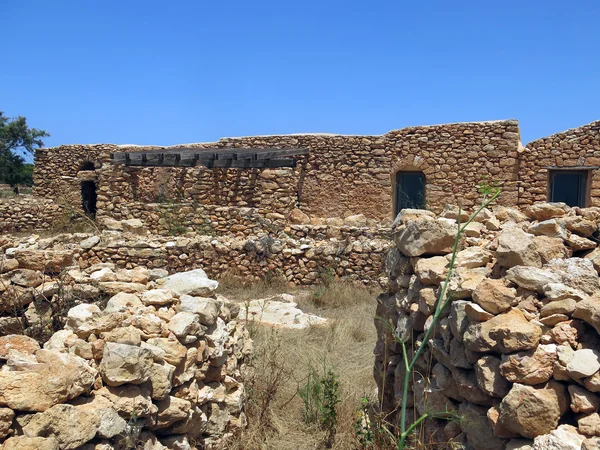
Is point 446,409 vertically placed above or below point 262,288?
above

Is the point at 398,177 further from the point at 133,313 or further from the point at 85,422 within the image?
the point at 85,422

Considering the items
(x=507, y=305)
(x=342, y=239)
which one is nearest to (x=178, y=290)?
(x=507, y=305)

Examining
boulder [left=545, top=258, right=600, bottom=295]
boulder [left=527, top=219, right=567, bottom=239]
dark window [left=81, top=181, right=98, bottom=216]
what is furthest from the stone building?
boulder [left=545, top=258, right=600, bottom=295]

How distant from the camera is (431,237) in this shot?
3.29 metres

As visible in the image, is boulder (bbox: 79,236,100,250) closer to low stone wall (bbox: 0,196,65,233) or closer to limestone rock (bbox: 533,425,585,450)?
low stone wall (bbox: 0,196,65,233)


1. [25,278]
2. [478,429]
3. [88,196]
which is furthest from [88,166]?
[478,429]

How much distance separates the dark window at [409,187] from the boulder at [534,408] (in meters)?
10.9

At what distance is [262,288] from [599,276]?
6.56m

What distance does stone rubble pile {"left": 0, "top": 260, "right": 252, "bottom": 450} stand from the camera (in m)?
2.21

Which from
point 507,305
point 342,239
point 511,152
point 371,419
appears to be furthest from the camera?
point 511,152

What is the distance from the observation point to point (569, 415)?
2160mm

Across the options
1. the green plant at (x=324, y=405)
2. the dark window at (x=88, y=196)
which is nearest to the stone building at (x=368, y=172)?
the dark window at (x=88, y=196)

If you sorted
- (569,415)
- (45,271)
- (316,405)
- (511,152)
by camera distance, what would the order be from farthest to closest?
(511,152), (45,271), (316,405), (569,415)

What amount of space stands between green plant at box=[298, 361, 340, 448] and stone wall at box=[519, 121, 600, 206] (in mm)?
9493
